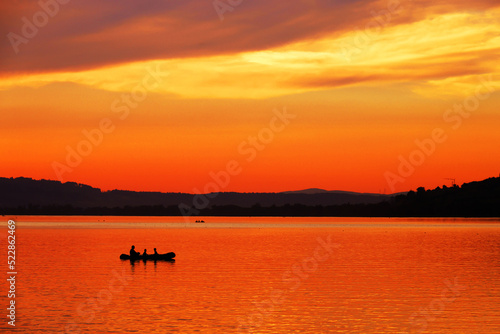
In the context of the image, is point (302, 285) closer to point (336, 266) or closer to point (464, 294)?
point (464, 294)

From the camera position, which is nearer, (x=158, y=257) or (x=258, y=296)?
(x=258, y=296)

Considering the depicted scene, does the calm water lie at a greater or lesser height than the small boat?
lesser

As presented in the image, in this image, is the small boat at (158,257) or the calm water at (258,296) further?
the small boat at (158,257)

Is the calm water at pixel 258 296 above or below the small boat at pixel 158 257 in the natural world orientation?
below

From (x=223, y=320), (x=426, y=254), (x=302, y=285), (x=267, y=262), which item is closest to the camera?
(x=223, y=320)

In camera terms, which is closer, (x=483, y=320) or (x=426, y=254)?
(x=483, y=320)

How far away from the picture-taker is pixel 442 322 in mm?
39094

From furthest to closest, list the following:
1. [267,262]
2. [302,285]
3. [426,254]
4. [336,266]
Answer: [426,254] < [267,262] < [336,266] < [302,285]

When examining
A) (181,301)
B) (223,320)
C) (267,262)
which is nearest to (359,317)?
(223,320)

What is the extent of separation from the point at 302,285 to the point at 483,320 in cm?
1844

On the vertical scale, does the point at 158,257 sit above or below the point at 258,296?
above

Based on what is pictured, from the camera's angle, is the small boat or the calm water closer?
the calm water

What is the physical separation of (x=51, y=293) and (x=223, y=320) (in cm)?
1752

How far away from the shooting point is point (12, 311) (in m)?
41.5
